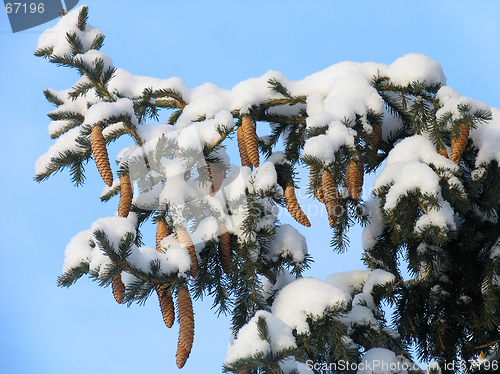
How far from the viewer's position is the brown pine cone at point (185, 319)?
93.2 inches

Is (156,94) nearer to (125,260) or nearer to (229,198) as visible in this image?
(229,198)

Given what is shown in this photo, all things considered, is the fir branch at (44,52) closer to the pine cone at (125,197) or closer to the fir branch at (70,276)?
the pine cone at (125,197)

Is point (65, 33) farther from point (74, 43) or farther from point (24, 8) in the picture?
point (24, 8)

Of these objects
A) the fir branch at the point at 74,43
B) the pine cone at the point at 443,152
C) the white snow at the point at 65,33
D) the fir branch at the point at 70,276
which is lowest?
the fir branch at the point at 70,276

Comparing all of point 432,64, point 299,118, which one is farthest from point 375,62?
point 299,118

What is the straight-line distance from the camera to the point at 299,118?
3.23m

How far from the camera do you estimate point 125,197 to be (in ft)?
8.63

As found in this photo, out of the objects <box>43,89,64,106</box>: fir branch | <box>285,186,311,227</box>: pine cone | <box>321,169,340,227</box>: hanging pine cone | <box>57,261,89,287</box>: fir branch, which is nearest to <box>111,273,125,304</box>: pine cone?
<box>57,261,89,287</box>: fir branch

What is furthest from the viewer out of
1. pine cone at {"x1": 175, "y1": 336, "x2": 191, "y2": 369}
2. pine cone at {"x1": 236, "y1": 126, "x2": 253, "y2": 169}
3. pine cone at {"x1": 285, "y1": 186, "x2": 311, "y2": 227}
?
pine cone at {"x1": 236, "y1": 126, "x2": 253, "y2": 169}

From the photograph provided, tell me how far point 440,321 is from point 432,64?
1.70 metres

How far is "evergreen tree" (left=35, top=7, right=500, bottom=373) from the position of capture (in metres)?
2.50

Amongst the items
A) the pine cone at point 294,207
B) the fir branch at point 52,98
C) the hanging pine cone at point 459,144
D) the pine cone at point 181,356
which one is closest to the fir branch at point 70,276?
the pine cone at point 181,356

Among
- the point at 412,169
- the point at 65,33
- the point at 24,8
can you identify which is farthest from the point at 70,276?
the point at 24,8

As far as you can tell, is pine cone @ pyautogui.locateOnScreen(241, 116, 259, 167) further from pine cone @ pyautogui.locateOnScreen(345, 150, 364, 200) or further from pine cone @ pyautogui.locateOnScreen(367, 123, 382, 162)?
pine cone @ pyautogui.locateOnScreen(367, 123, 382, 162)
